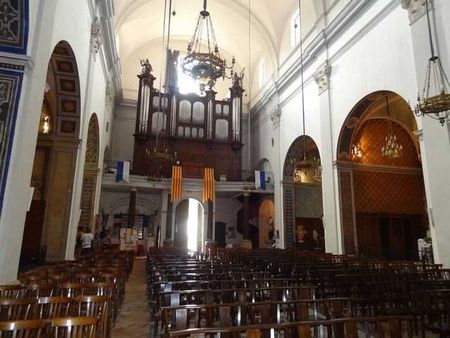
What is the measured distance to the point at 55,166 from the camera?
8.81 meters

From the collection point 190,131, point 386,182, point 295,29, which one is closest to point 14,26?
point 295,29

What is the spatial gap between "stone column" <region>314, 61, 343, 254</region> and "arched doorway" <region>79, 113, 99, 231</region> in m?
7.98

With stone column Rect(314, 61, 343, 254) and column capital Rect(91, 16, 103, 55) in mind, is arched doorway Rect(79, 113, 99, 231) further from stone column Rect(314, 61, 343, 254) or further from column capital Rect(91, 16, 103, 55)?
stone column Rect(314, 61, 343, 254)

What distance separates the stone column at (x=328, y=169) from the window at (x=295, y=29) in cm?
301

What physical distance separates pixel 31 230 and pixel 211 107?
1245cm

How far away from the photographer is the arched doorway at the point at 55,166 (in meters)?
8.27

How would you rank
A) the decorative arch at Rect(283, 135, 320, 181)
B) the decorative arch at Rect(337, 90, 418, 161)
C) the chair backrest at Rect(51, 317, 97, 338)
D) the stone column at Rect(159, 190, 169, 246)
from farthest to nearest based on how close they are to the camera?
1. the stone column at Rect(159, 190, 169, 246)
2. the decorative arch at Rect(283, 135, 320, 181)
3. the decorative arch at Rect(337, 90, 418, 161)
4. the chair backrest at Rect(51, 317, 97, 338)

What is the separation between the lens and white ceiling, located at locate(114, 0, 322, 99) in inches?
605

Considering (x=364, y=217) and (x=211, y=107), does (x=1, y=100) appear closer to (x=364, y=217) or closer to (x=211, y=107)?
(x=364, y=217)

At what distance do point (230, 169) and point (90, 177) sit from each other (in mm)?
8140

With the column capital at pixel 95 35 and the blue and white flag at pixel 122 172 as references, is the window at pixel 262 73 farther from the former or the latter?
the column capital at pixel 95 35

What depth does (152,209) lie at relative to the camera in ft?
60.8

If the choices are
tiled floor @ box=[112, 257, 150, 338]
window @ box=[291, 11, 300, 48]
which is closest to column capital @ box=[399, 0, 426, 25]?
window @ box=[291, 11, 300, 48]

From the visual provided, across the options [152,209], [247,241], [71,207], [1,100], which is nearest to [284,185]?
[247,241]
